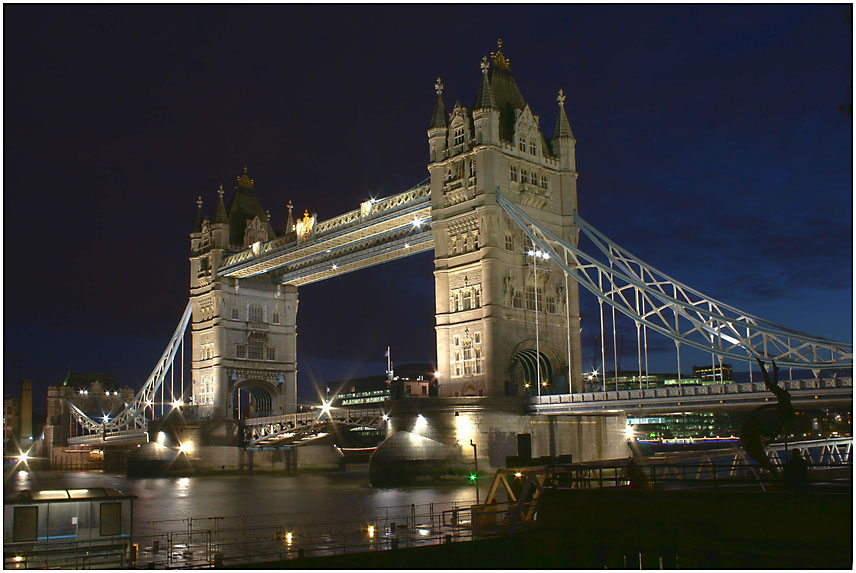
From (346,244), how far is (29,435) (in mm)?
102620

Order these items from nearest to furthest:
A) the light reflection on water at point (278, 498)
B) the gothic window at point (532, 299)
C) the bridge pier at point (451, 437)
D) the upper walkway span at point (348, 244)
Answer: the light reflection on water at point (278, 498) → the bridge pier at point (451, 437) → the gothic window at point (532, 299) → the upper walkway span at point (348, 244)

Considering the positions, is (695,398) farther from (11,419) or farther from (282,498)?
(11,419)

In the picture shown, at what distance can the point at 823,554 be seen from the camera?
68.3ft

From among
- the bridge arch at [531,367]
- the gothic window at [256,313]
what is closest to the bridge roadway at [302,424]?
the gothic window at [256,313]

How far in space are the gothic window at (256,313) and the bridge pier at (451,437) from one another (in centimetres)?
3582

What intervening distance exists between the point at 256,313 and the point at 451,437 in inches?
1562

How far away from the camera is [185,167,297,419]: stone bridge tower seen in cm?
8438

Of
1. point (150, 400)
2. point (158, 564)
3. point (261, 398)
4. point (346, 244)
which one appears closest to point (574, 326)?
point (346, 244)

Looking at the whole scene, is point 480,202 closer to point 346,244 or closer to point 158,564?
point 346,244

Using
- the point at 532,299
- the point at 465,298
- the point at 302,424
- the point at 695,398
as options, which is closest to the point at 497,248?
the point at 465,298

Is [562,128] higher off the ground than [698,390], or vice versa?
[562,128]

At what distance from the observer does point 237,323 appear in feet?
279

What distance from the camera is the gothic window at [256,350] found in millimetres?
86562

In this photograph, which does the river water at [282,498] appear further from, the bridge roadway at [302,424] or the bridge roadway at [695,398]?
the bridge roadway at [695,398]
